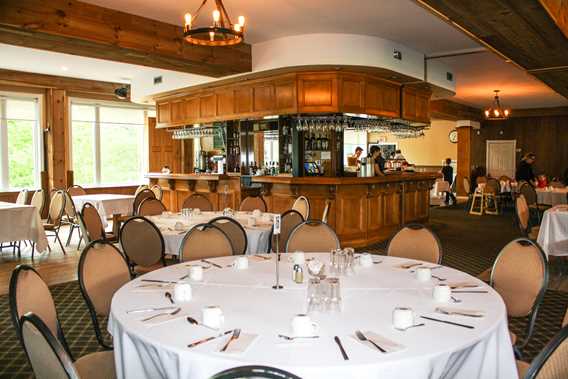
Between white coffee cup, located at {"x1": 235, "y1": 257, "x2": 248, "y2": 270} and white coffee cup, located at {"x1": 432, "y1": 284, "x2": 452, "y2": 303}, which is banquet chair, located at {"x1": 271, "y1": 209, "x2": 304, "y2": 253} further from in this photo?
white coffee cup, located at {"x1": 432, "y1": 284, "x2": 452, "y2": 303}

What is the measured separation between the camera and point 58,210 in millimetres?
7910

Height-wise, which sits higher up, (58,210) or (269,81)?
(269,81)

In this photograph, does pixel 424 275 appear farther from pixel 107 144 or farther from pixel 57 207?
pixel 107 144

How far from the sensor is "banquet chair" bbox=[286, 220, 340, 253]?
13.2ft

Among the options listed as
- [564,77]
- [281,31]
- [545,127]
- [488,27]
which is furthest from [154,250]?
[545,127]

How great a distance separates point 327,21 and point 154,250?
13.5ft

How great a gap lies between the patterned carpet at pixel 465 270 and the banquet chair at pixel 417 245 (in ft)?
3.42

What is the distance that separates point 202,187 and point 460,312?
7834mm

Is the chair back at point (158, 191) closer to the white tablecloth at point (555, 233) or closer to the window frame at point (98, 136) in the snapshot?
the window frame at point (98, 136)

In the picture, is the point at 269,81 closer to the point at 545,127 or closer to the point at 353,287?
the point at 353,287

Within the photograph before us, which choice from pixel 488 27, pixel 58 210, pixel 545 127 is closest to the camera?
pixel 488 27

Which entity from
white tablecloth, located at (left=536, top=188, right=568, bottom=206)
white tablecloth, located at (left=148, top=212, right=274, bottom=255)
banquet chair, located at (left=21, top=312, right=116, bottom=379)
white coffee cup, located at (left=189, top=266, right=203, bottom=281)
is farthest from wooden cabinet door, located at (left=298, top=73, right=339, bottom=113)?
banquet chair, located at (left=21, top=312, right=116, bottom=379)

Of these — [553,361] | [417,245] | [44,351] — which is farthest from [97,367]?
[417,245]

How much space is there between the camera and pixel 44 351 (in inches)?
67.6
